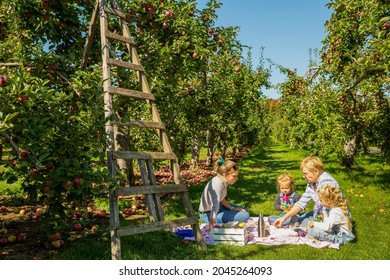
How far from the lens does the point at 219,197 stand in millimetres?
5648

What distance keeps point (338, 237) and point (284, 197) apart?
1.43 metres

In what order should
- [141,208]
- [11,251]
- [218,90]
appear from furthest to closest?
[218,90] < [141,208] < [11,251]

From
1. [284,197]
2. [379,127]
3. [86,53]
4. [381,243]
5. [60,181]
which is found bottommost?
[381,243]

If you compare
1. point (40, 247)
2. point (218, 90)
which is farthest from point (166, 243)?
point (218, 90)

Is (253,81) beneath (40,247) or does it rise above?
above

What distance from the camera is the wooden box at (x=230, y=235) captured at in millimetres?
5098

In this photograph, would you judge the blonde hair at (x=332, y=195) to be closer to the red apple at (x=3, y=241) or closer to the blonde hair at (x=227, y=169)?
the blonde hair at (x=227, y=169)

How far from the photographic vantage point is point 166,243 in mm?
4988

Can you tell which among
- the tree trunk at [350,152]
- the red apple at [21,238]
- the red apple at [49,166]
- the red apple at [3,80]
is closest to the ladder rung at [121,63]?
the red apple at [3,80]

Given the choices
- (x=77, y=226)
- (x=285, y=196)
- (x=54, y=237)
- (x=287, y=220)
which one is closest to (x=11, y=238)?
(x=54, y=237)

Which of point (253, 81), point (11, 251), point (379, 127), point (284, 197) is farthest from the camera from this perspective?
point (253, 81)

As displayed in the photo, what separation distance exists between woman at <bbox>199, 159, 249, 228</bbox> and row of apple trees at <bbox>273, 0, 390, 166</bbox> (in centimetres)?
304

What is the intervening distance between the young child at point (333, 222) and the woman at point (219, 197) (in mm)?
1304
